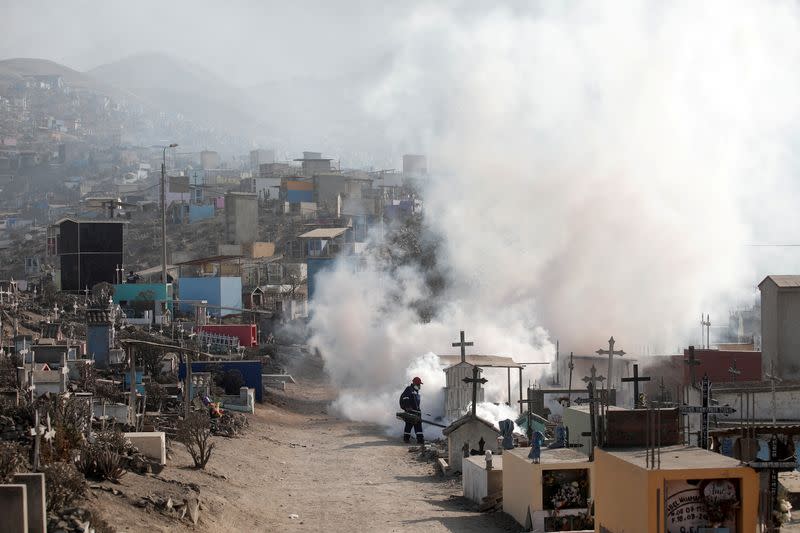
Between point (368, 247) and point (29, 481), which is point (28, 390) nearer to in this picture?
point (29, 481)

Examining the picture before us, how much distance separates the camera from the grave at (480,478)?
81.1ft

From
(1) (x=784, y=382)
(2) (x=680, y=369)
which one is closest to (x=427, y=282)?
(2) (x=680, y=369)

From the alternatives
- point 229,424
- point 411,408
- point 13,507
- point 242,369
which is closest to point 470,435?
point 411,408

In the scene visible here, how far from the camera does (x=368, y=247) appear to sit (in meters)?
73.8

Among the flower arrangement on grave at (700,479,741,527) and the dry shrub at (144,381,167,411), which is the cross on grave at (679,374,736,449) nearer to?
the flower arrangement on grave at (700,479,741,527)

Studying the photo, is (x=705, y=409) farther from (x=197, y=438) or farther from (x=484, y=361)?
(x=484, y=361)

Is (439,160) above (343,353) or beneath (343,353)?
above

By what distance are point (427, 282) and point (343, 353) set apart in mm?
15342

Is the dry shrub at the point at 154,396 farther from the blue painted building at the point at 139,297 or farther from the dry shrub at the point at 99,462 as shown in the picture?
the blue painted building at the point at 139,297

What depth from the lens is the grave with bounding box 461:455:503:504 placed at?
24.7 m

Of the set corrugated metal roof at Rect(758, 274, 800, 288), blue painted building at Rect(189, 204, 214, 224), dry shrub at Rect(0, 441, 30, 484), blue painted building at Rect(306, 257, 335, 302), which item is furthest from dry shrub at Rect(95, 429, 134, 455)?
blue painted building at Rect(189, 204, 214, 224)

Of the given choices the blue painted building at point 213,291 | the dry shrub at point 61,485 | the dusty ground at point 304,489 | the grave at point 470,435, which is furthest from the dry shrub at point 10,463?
the blue painted building at point 213,291

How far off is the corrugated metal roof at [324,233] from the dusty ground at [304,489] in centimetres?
3756

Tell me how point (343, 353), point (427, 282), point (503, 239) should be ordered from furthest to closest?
1. point (427, 282)
2. point (503, 239)
3. point (343, 353)
